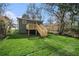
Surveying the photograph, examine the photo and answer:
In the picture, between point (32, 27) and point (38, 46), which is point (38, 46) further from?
point (32, 27)

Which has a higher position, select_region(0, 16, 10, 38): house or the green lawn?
select_region(0, 16, 10, 38): house

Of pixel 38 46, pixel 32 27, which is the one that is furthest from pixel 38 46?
pixel 32 27

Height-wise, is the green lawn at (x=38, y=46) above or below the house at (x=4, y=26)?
below

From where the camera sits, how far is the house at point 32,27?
2416 mm

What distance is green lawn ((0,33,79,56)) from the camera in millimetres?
2387

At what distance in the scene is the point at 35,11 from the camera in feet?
7.96

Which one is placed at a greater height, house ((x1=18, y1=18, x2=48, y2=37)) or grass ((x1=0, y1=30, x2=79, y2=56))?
house ((x1=18, y1=18, x2=48, y2=37))

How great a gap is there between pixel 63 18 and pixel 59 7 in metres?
0.11

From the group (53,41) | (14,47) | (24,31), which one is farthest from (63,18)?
(14,47)

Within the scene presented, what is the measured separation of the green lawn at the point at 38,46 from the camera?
7.83ft

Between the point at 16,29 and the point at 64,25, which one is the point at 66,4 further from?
the point at 16,29

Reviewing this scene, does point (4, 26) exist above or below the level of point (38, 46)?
above

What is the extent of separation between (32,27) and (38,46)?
191 millimetres

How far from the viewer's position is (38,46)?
241cm
